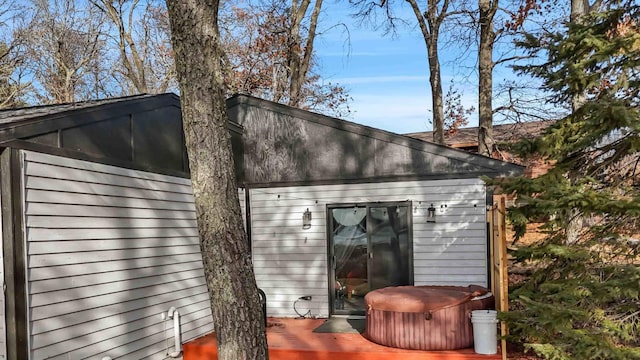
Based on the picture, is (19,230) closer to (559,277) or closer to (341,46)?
(559,277)

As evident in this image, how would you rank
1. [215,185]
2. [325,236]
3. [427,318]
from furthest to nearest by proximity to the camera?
[325,236]
[427,318]
[215,185]

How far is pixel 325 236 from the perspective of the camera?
304 inches

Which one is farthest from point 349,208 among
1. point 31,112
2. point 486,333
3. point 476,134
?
point 476,134

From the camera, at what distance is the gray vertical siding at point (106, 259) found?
398cm

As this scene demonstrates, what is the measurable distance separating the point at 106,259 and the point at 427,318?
3522 millimetres

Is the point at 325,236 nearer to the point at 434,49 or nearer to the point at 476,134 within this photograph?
the point at 434,49

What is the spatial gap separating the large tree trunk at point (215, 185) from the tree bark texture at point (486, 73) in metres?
9.50

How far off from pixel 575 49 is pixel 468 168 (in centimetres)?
257

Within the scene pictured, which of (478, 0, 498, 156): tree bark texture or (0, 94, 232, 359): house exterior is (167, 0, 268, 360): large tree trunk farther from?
(478, 0, 498, 156): tree bark texture


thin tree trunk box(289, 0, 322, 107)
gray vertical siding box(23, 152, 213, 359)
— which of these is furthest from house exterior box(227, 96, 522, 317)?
thin tree trunk box(289, 0, 322, 107)

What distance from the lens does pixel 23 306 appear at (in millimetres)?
3738

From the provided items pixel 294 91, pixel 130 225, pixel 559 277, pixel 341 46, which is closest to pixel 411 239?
pixel 559 277

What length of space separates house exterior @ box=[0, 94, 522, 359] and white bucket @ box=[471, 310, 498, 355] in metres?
1.70

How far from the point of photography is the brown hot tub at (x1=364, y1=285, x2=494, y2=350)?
5.57 meters
